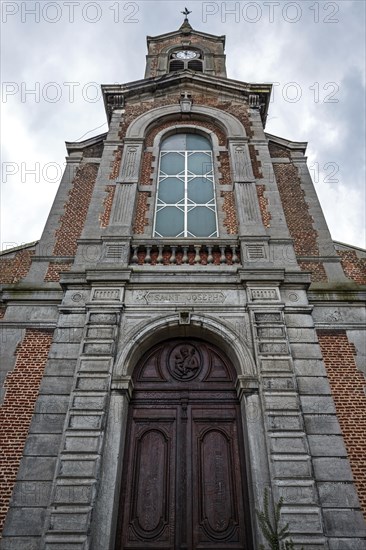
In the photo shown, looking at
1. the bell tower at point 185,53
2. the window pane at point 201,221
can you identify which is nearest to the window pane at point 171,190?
the window pane at point 201,221

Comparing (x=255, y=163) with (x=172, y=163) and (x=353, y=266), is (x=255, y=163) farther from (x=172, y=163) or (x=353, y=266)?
(x=353, y=266)

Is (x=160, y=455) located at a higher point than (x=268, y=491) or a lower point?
higher

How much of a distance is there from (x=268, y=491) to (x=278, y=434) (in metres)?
0.83

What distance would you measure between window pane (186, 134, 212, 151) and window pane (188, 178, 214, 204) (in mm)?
1455

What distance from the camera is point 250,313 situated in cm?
823

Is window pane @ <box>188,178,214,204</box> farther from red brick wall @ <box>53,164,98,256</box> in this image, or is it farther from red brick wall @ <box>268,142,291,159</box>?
red brick wall @ <box>53,164,98,256</box>

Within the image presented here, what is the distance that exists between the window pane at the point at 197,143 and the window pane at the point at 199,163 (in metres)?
0.31

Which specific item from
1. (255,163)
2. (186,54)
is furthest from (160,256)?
(186,54)

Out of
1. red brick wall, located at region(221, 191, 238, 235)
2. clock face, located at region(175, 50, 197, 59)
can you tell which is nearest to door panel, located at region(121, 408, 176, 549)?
red brick wall, located at region(221, 191, 238, 235)

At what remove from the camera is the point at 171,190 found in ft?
37.4

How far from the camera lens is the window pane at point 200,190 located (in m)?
11.2

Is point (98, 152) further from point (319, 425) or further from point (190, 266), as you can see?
point (319, 425)

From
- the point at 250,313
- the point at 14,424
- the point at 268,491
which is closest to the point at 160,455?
the point at 268,491

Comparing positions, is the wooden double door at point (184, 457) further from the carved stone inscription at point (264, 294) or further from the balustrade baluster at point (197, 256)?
the balustrade baluster at point (197, 256)
